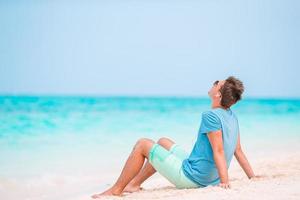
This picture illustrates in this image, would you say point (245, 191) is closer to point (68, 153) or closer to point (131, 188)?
point (131, 188)

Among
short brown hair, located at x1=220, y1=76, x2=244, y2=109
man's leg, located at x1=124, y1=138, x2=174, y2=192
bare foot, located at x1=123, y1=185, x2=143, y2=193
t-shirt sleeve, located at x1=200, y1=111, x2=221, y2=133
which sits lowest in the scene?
bare foot, located at x1=123, y1=185, x2=143, y2=193

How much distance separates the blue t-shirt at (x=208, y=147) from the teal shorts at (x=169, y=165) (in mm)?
47

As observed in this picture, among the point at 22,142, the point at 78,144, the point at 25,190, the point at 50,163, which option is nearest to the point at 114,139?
the point at 78,144

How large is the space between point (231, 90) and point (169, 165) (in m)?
0.86

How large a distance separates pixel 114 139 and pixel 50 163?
4.09 m

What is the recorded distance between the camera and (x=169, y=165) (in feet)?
16.9

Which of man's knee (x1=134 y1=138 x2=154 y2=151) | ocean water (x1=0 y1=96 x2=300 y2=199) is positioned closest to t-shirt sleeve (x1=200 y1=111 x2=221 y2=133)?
man's knee (x1=134 y1=138 x2=154 y2=151)

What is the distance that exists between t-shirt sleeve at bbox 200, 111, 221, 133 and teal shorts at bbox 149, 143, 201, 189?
0.43 metres

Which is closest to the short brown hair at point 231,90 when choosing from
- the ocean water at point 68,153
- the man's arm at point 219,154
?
the man's arm at point 219,154

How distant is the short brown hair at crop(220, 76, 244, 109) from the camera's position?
498 centimetres

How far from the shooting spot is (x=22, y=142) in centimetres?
1314

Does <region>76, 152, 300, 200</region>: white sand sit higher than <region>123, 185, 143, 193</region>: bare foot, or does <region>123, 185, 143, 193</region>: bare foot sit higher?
<region>76, 152, 300, 200</region>: white sand

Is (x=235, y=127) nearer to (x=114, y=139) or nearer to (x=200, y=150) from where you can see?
(x=200, y=150)

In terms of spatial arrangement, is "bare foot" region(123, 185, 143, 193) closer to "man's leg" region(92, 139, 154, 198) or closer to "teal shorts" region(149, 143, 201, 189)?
"man's leg" region(92, 139, 154, 198)
